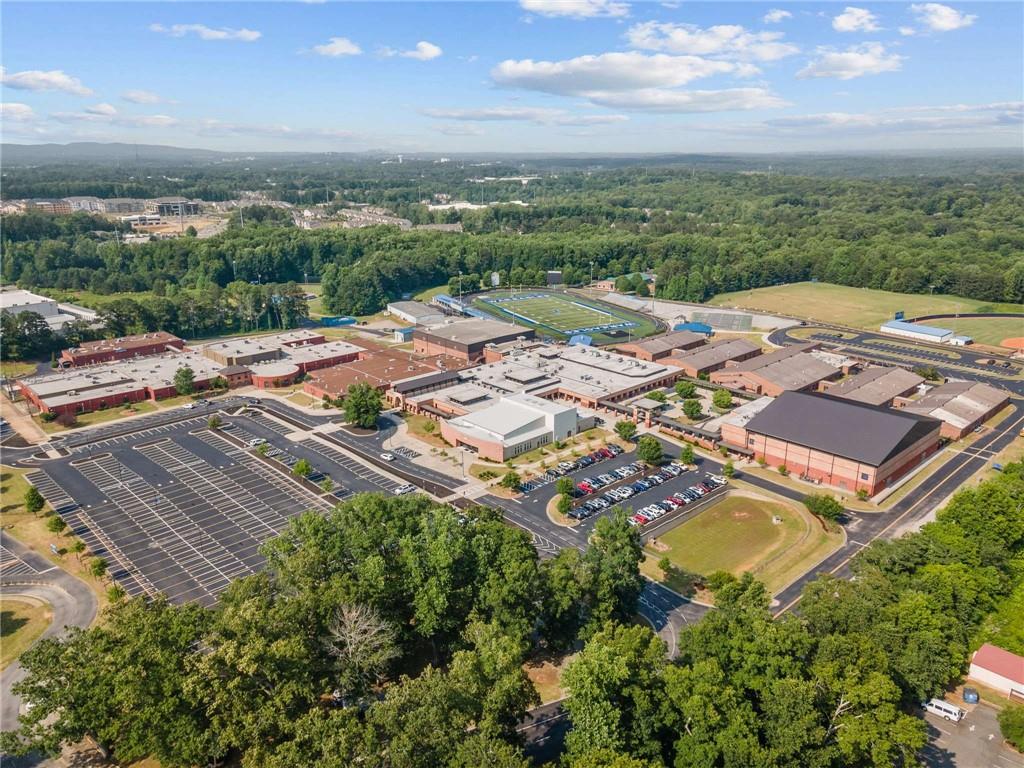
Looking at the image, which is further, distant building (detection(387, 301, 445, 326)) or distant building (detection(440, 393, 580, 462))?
distant building (detection(387, 301, 445, 326))

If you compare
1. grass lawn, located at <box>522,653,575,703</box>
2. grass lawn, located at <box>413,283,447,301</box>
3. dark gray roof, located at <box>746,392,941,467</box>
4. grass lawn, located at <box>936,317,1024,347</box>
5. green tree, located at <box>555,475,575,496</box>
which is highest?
dark gray roof, located at <box>746,392,941,467</box>

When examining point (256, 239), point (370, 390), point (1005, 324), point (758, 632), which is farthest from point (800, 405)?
point (256, 239)

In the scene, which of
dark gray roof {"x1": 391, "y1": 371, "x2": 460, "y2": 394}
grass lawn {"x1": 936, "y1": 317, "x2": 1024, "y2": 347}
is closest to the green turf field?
dark gray roof {"x1": 391, "y1": 371, "x2": 460, "y2": 394}

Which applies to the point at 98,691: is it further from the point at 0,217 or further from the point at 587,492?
the point at 0,217

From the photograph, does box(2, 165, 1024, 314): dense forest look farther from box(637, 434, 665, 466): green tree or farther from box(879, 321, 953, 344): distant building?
box(637, 434, 665, 466): green tree

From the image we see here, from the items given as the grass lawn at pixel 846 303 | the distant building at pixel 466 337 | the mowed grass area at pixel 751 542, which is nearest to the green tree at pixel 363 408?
the distant building at pixel 466 337

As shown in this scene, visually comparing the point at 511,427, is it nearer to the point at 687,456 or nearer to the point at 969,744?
the point at 687,456

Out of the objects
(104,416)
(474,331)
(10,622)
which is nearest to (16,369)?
(104,416)
